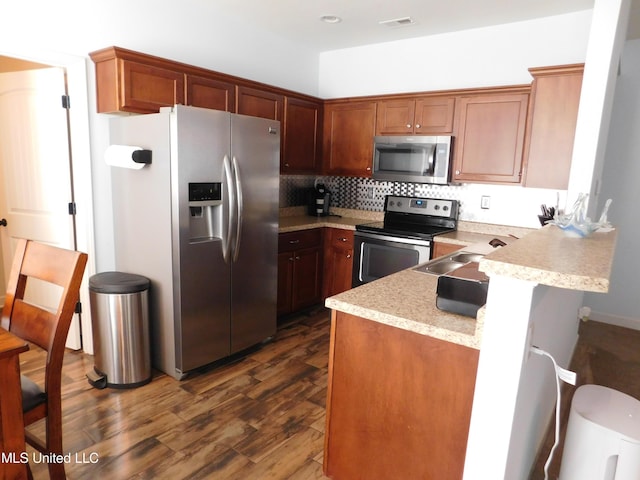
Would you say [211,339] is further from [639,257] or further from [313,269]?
[639,257]

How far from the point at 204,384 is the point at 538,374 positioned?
1979 millimetres

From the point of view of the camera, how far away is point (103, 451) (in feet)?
6.65

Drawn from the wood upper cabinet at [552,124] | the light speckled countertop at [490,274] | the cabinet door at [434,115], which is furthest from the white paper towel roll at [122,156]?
the wood upper cabinet at [552,124]

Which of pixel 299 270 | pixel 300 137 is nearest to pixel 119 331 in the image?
pixel 299 270

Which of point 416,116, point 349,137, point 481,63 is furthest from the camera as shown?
point 349,137

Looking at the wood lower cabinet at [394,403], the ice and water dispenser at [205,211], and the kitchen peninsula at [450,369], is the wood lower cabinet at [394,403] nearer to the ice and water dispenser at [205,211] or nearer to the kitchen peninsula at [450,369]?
the kitchen peninsula at [450,369]

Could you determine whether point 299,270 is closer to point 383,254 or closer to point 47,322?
point 383,254

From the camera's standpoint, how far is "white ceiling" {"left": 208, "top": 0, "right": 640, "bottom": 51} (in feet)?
10.4

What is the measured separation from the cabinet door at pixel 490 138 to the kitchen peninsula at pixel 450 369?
1.70m

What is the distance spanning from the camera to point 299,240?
152 inches

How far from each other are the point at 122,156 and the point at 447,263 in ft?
6.91

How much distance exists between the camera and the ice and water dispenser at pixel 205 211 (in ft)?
8.58

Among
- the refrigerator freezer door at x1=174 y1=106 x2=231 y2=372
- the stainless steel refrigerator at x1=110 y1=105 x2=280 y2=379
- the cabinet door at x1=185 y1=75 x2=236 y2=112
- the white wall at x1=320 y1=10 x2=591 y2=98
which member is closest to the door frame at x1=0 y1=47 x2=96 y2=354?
the stainless steel refrigerator at x1=110 y1=105 x2=280 y2=379

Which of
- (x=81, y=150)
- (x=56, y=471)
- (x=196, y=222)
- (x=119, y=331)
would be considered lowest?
(x=56, y=471)
